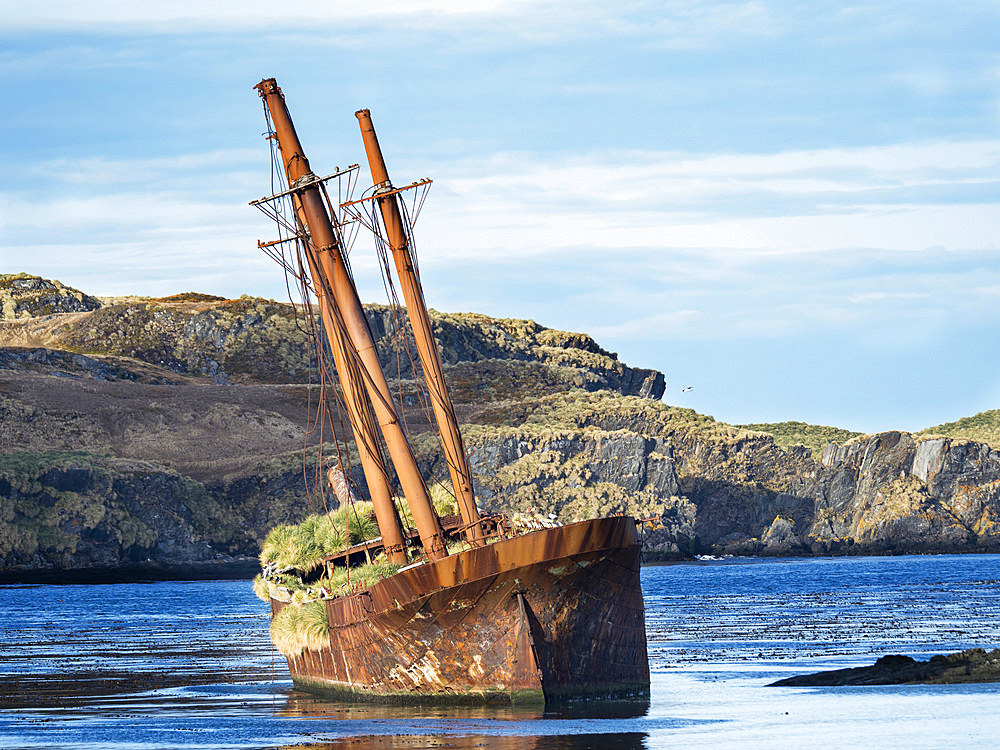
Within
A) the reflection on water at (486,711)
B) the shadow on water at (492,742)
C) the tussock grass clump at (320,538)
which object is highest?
the tussock grass clump at (320,538)

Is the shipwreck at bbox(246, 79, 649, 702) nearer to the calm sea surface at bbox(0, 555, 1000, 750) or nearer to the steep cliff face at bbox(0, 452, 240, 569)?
the calm sea surface at bbox(0, 555, 1000, 750)

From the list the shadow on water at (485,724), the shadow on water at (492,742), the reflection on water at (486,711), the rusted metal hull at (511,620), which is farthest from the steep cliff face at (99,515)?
the shadow on water at (492,742)

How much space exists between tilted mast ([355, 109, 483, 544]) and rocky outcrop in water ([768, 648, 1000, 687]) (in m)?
8.44

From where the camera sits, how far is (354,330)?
32.0 meters

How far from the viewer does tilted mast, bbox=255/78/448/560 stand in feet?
103

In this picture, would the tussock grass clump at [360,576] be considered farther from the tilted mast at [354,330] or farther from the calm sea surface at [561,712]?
the calm sea surface at [561,712]

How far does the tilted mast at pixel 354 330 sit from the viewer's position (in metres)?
31.4

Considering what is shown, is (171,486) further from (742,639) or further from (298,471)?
(742,639)

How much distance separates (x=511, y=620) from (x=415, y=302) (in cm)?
929

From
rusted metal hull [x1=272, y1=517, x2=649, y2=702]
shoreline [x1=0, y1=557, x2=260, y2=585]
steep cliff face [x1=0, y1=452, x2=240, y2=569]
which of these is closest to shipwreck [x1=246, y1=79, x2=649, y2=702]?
rusted metal hull [x1=272, y1=517, x2=649, y2=702]

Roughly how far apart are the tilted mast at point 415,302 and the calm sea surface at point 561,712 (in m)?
6.39

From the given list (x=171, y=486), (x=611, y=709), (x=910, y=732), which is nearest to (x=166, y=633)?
(x=611, y=709)

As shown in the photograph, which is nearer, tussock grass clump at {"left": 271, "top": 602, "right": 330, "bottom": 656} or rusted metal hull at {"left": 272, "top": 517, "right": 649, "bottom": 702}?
rusted metal hull at {"left": 272, "top": 517, "right": 649, "bottom": 702}

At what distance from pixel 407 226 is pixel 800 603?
49.9m
